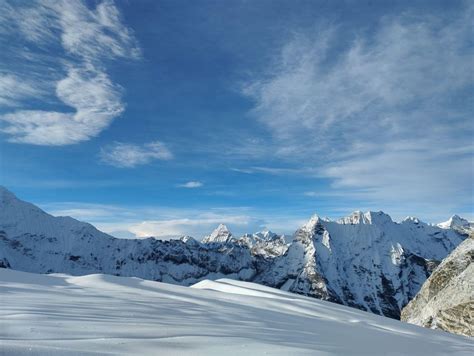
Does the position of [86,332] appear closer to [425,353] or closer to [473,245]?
[425,353]

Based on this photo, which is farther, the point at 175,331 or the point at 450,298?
the point at 450,298

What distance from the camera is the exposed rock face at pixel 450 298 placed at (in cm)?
1515

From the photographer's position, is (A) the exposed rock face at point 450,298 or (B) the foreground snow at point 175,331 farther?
(A) the exposed rock face at point 450,298

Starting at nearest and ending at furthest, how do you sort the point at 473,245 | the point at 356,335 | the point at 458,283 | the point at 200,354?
the point at 200,354
the point at 356,335
the point at 458,283
the point at 473,245

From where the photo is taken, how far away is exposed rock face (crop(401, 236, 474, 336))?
49.7 feet

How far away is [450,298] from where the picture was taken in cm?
1652

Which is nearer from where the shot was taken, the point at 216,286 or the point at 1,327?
the point at 1,327

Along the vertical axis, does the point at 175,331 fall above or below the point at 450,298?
below

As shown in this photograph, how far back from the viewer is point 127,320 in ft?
23.1

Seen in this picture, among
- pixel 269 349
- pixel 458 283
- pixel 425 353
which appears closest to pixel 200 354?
pixel 269 349

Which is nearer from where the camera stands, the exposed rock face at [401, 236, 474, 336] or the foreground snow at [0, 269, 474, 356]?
the foreground snow at [0, 269, 474, 356]

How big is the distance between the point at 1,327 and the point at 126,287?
8.82 meters

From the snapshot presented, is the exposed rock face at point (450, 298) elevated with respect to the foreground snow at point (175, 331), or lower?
elevated

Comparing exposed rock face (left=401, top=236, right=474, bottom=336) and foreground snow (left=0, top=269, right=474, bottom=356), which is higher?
exposed rock face (left=401, top=236, right=474, bottom=336)
